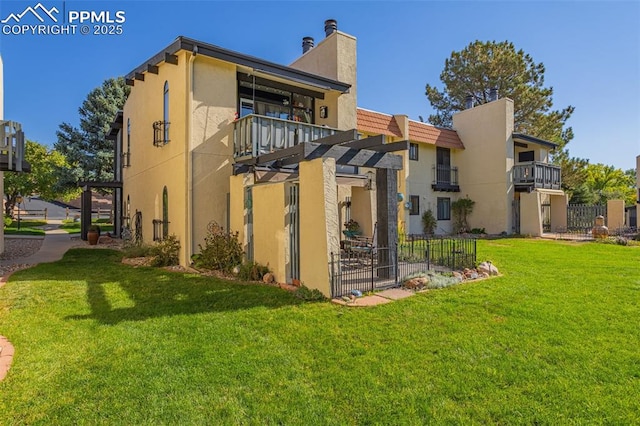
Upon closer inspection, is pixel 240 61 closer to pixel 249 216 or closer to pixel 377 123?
pixel 249 216

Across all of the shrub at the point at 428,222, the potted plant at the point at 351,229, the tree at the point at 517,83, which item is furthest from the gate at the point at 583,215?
the potted plant at the point at 351,229

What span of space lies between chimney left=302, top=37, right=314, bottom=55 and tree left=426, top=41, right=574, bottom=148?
798 inches

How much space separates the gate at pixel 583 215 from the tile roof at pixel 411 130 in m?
8.32

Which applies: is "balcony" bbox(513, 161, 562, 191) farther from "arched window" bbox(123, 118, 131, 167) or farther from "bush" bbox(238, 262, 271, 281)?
"arched window" bbox(123, 118, 131, 167)

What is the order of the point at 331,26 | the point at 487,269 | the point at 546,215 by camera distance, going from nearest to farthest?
the point at 487,269 → the point at 331,26 → the point at 546,215

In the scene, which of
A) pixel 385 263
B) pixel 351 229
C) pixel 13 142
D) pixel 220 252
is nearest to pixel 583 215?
pixel 351 229

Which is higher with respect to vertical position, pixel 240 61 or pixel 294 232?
pixel 240 61

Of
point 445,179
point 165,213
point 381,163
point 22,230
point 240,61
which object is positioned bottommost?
point 22,230

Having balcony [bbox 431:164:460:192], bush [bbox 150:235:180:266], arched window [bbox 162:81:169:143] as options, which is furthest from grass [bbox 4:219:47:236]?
balcony [bbox 431:164:460:192]

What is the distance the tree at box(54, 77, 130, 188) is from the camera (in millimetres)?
29797

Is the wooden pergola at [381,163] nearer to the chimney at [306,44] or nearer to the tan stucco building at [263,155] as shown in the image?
the tan stucco building at [263,155]

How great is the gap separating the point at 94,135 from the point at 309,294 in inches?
1261

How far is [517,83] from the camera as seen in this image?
29.8 m

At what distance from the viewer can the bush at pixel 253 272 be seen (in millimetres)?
8391
